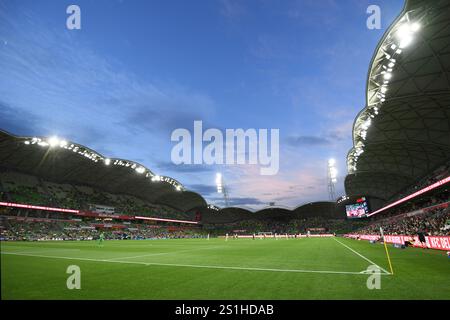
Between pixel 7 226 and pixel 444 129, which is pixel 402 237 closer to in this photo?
pixel 444 129

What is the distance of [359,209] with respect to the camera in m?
94.2

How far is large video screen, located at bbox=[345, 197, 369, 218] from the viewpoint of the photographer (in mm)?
91975

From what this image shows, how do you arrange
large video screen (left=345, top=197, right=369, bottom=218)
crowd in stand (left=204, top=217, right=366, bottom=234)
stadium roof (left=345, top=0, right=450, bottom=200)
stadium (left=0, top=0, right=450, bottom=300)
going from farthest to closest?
crowd in stand (left=204, top=217, right=366, bottom=234) < large video screen (left=345, top=197, right=369, bottom=218) < stadium roof (left=345, top=0, right=450, bottom=200) < stadium (left=0, top=0, right=450, bottom=300)

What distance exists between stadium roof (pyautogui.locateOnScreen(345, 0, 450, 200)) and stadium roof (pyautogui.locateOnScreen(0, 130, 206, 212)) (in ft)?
183

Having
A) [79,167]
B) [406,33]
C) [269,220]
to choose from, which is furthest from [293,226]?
[406,33]

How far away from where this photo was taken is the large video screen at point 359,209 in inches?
3621

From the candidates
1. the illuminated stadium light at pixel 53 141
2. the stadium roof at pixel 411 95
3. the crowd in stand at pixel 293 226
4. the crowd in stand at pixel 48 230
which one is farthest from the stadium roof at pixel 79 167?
the stadium roof at pixel 411 95

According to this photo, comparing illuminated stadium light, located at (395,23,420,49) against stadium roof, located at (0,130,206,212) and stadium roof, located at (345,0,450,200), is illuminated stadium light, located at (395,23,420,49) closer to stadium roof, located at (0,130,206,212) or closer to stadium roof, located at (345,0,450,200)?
stadium roof, located at (345,0,450,200)

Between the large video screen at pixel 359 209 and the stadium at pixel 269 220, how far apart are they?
0.46m

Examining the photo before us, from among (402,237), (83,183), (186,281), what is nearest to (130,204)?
(83,183)

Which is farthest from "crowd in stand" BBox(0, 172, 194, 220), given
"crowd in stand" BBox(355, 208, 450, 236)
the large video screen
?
"crowd in stand" BBox(355, 208, 450, 236)

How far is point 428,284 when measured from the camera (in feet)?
30.2

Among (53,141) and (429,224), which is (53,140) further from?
(429,224)

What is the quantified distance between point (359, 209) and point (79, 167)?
9176 cm
